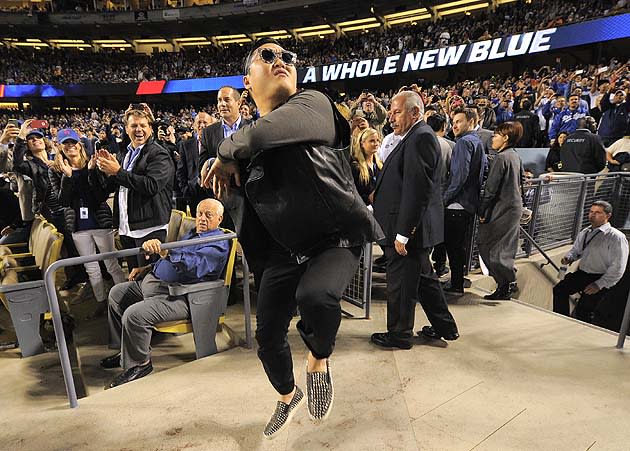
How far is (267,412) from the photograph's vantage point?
2059mm

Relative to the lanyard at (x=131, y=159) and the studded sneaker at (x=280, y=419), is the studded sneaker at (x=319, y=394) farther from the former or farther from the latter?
the lanyard at (x=131, y=159)

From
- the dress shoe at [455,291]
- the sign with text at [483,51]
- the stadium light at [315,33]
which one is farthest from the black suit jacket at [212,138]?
the stadium light at [315,33]

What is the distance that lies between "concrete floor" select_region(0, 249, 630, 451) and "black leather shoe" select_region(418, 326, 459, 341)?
0.17ft

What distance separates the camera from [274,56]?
4.90 feet

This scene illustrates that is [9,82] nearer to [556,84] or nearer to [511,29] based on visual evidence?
[511,29]

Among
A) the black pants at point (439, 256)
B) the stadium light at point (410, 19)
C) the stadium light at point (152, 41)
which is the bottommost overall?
the black pants at point (439, 256)

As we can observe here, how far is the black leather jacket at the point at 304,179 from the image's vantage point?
1367 millimetres

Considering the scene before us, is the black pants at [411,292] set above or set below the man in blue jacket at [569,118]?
below

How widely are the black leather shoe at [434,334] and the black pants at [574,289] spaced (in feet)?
9.10

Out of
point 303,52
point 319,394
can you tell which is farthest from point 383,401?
point 303,52

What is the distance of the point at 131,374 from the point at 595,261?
4.86 meters

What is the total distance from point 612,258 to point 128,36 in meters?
35.4

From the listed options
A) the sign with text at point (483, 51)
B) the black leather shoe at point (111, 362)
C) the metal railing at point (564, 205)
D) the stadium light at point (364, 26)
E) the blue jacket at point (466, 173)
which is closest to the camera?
the black leather shoe at point (111, 362)

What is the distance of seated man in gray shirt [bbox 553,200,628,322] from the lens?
14.5 ft
